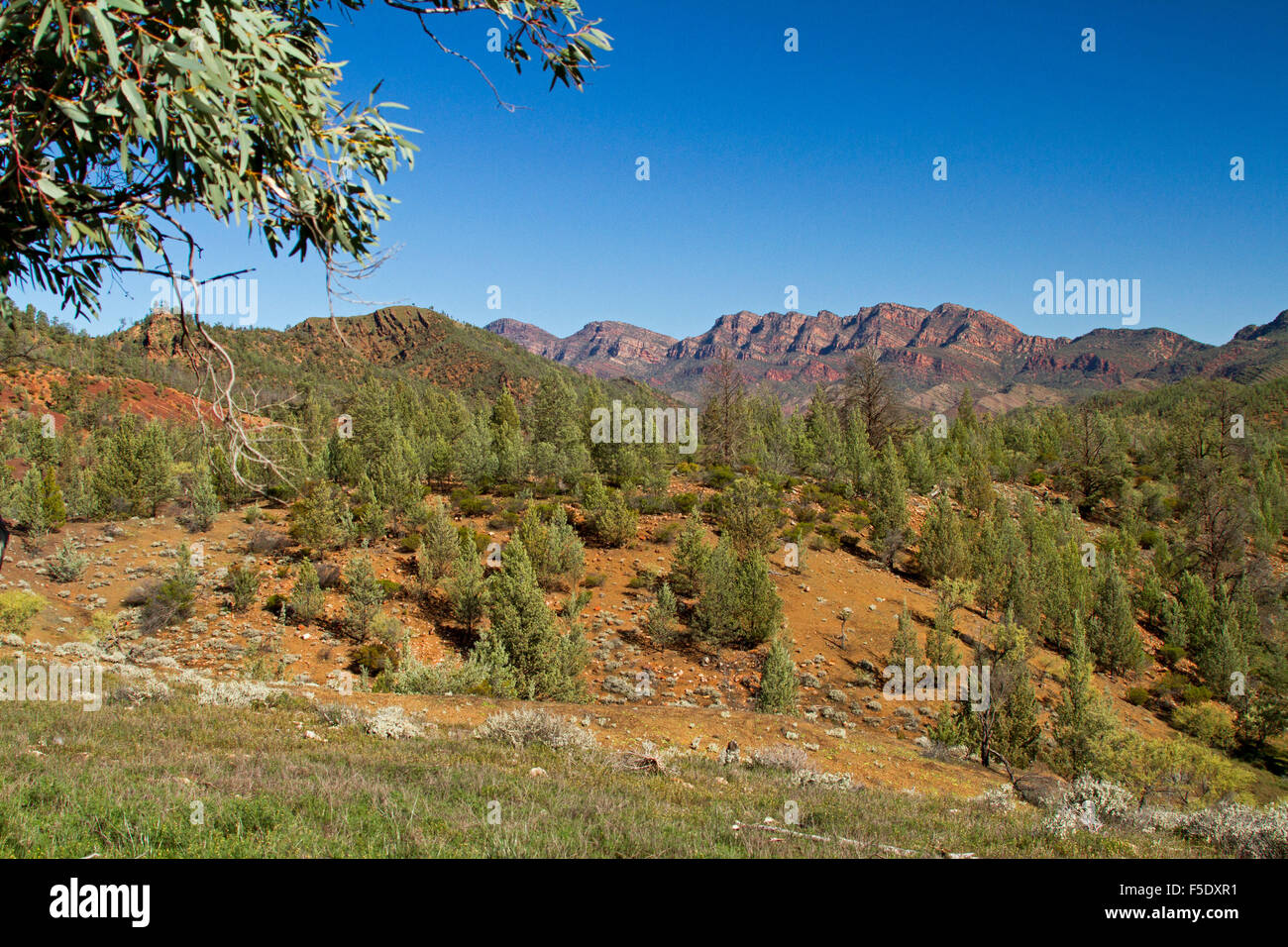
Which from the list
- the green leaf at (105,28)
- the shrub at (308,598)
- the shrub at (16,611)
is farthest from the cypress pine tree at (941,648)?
the shrub at (16,611)

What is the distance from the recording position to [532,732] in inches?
340

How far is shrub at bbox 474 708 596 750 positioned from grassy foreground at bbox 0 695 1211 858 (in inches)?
13.6

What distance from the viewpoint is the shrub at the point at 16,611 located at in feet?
44.5

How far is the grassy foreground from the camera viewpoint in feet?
12.6

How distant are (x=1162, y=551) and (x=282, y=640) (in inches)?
1600

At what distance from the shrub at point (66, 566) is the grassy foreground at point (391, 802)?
42.1ft

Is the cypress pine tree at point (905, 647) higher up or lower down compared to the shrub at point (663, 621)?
lower down

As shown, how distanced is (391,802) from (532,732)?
4122 millimetres

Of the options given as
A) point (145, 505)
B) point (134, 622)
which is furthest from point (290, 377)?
point (134, 622)

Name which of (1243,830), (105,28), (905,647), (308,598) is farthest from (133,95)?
(905,647)

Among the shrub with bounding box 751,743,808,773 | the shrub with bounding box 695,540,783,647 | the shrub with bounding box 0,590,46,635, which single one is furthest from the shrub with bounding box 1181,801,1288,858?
the shrub with bounding box 0,590,46,635

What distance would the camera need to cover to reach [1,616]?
13570 millimetres

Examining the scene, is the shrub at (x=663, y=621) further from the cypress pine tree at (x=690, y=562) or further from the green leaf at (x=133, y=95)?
the green leaf at (x=133, y=95)

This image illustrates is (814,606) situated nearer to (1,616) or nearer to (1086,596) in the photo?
(1086,596)
